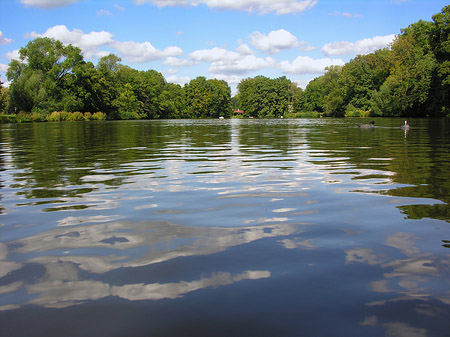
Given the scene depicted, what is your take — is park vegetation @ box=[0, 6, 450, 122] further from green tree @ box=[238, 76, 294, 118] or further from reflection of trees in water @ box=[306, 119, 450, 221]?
reflection of trees in water @ box=[306, 119, 450, 221]

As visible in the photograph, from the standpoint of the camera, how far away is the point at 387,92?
73062 mm

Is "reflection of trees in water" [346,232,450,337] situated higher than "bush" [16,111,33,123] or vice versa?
"bush" [16,111,33,123]

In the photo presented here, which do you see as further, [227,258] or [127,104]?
[127,104]

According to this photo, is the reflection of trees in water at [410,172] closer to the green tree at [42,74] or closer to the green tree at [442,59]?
the green tree at [442,59]

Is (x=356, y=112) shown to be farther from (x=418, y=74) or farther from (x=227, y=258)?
(x=227, y=258)

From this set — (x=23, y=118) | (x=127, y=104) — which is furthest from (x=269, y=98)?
(x=23, y=118)

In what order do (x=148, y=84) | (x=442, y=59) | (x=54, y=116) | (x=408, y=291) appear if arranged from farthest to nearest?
(x=148, y=84), (x=442, y=59), (x=54, y=116), (x=408, y=291)

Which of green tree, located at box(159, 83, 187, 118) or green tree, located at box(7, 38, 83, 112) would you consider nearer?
green tree, located at box(7, 38, 83, 112)

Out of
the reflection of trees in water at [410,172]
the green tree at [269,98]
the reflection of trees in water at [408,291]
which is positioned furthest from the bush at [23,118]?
the green tree at [269,98]

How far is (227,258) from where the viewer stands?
3.78 meters

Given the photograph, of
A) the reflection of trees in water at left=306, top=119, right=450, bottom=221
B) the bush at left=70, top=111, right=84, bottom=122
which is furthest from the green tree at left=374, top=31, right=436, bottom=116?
the reflection of trees in water at left=306, top=119, right=450, bottom=221

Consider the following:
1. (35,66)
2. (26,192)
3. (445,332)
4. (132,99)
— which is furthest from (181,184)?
(132,99)

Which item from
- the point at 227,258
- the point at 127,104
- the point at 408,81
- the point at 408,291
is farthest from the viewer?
the point at 127,104

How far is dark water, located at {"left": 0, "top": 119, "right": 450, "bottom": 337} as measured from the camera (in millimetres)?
2645
